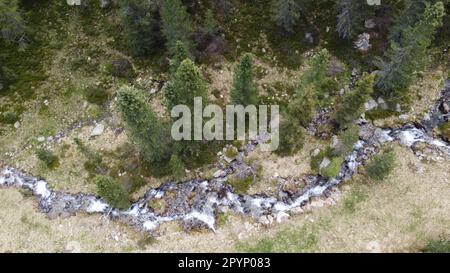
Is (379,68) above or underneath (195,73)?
underneath

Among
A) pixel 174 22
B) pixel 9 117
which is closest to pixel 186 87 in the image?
pixel 174 22

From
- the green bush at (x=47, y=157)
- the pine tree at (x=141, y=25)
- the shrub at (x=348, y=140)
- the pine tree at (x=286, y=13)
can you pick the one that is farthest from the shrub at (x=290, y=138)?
the green bush at (x=47, y=157)

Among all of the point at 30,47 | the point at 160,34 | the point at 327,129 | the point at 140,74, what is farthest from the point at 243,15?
the point at 30,47

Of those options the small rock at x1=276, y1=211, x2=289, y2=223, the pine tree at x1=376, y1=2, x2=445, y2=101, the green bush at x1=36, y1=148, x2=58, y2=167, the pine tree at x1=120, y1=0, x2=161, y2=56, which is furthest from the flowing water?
the pine tree at x1=120, y1=0, x2=161, y2=56

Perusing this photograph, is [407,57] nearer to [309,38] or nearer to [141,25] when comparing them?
[309,38]

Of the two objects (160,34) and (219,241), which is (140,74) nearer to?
(160,34)

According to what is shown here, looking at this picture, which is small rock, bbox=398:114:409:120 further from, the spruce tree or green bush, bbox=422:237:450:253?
the spruce tree
